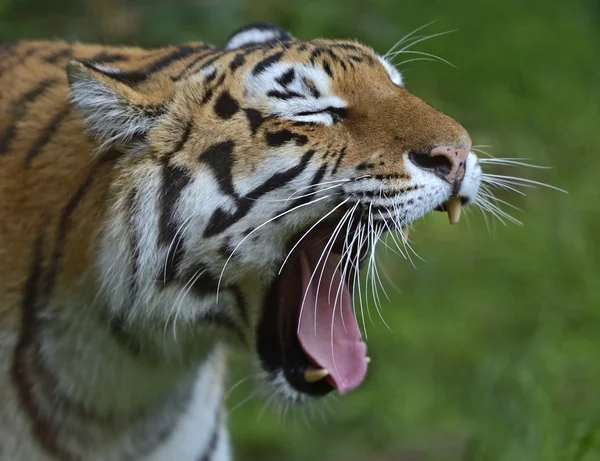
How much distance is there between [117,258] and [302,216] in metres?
0.36

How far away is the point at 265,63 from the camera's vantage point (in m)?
2.04

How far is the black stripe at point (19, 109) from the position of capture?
2209 mm

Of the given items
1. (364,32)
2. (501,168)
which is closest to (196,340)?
(364,32)

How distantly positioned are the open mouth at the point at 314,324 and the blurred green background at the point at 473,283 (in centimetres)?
35

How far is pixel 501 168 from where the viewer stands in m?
4.81

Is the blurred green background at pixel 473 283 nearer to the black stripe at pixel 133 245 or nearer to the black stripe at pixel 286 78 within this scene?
the black stripe at pixel 133 245

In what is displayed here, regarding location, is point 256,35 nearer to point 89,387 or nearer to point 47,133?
point 47,133

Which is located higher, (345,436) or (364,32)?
(364,32)

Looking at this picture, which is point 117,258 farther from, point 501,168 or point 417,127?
point 501,168

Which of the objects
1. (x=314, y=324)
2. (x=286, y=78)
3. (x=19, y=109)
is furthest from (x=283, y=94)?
(x=19, y=109)

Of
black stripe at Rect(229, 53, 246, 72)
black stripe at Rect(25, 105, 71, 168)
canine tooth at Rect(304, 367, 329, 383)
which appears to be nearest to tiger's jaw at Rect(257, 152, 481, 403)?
canine tooth at Rect(304, 367, 329, 383)

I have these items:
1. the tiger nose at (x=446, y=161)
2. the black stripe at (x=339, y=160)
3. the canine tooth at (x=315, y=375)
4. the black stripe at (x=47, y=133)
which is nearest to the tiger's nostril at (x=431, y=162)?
the tiger nose at (x=446, y=161)

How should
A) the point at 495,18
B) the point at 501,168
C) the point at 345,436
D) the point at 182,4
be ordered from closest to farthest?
1. the point at 345,436
2. the point at 182,4
3. the point at 501,168
4. the point at 495,18

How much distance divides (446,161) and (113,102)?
63 cm
